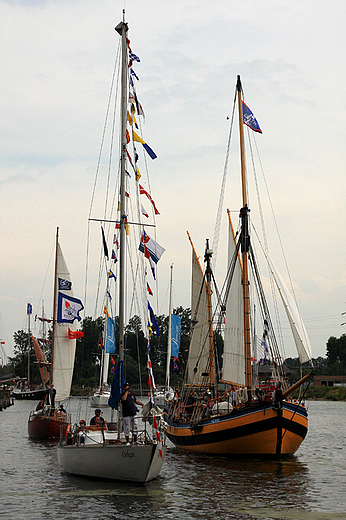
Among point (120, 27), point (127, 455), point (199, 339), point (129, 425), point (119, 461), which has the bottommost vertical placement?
point (119, 461)

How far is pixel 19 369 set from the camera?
5920 inches

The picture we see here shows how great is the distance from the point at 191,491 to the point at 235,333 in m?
17.6

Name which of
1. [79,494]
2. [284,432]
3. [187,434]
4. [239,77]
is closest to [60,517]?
[79,494]

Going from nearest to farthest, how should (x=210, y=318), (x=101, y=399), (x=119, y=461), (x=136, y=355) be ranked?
(x=119, y=461) < (x=210, y=318) < (x=101, y=399) < (x=136, y=355)

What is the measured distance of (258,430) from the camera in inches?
1164

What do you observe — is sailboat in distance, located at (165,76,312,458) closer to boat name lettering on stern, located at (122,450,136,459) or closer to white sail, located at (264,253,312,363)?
white sail, located at (264,253,312,363)

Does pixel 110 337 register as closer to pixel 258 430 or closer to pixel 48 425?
pixel 48 425

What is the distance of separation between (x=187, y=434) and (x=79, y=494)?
13603 millimetres

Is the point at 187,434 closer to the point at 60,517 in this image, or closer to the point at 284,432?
the point at 284,432

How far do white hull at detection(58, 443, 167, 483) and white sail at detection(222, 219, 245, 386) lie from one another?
602 inches

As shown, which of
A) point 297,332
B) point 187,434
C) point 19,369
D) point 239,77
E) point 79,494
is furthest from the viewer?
point 19,369

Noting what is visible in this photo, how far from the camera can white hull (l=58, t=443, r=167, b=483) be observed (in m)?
21.4

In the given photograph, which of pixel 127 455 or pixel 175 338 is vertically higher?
pixel 175 338

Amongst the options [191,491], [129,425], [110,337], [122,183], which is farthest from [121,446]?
[110,337]
